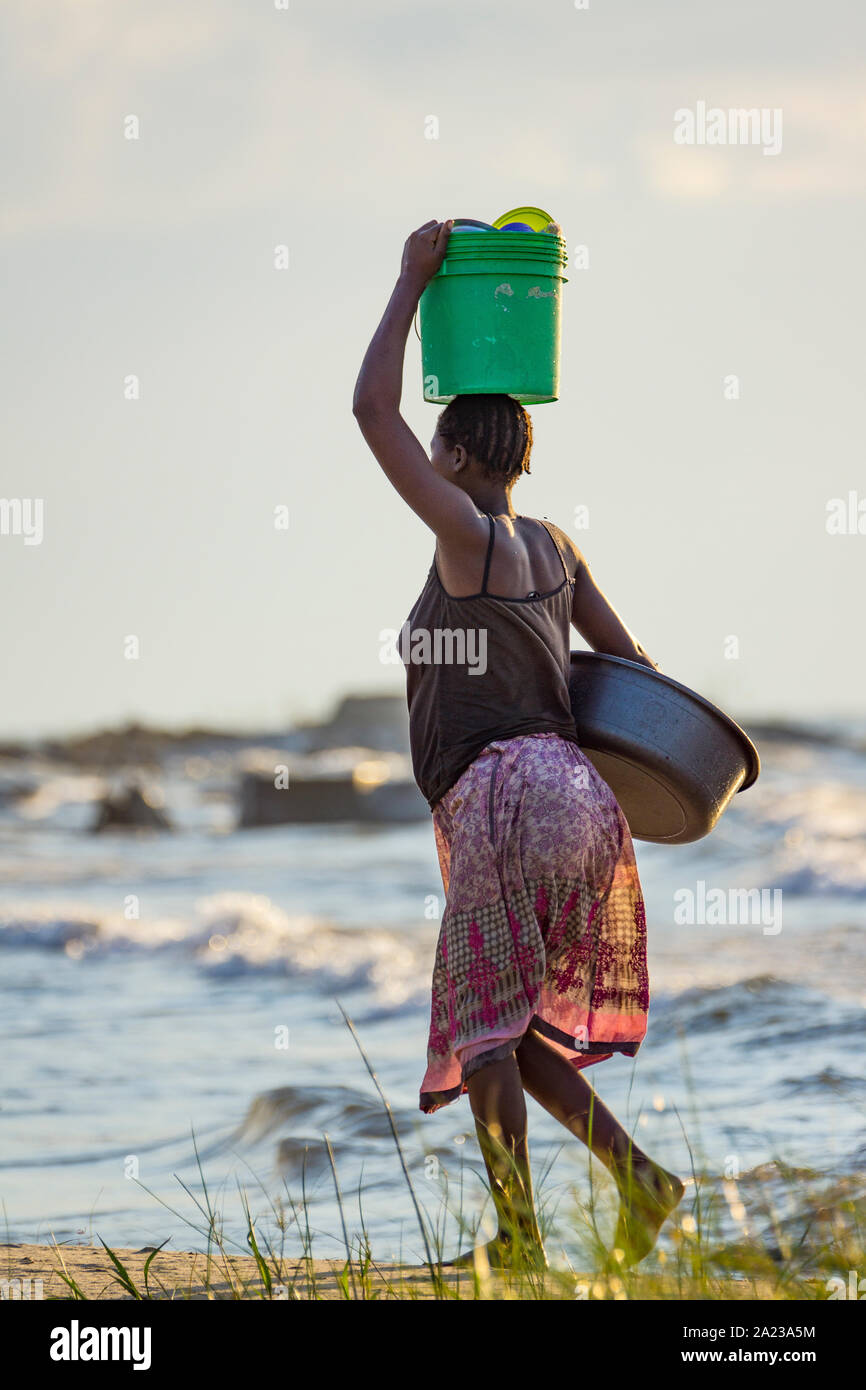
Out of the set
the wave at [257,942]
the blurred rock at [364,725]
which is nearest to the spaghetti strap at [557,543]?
the wave at [257,942]

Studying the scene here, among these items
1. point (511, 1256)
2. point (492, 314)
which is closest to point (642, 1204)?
point (511, 1256)

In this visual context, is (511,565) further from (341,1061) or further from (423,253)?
(341,1061)

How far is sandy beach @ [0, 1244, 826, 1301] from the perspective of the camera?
8.78 ft

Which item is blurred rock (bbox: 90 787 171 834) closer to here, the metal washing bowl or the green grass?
the green grass

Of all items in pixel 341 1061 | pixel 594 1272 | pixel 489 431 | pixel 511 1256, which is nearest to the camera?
pixel 594 1272

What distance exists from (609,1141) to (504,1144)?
0.21 meters

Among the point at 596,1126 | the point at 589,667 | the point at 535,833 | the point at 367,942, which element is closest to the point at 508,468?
the point at 589,667

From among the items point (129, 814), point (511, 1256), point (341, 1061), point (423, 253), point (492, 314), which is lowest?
point (341, 1061)

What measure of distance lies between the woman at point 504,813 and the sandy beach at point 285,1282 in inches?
9.4

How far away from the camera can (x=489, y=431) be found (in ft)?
11.2

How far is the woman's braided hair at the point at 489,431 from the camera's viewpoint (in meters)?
3.41

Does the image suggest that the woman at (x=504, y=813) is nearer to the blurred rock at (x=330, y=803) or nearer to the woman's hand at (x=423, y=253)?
the woman's hand at (x=423, y=253)

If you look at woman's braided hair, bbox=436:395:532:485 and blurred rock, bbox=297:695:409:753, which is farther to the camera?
blurred rock, bbox=297:695:409:753

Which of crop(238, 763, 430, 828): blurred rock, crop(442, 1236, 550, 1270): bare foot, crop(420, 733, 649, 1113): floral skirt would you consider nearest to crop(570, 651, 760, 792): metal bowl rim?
crop(420, 733, 649, 1113): floral skirt
